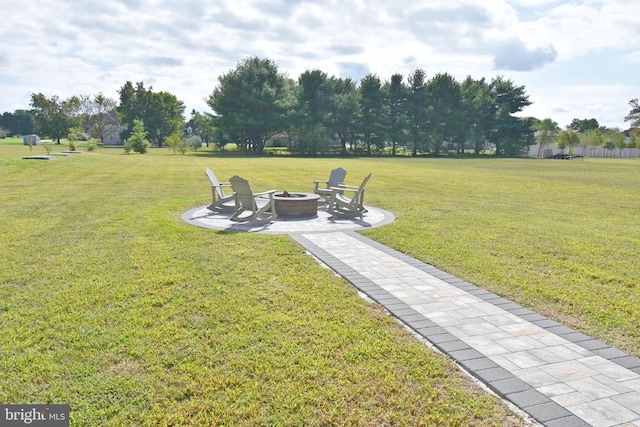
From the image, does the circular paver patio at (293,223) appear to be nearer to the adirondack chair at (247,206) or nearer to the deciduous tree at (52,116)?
the adirondack chair at (247,206)

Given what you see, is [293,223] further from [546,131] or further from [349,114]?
[546,131]

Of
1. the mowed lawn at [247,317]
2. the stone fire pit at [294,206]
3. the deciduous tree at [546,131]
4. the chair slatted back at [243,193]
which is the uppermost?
the deciduous tree at [546,131]

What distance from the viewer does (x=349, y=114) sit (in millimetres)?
51250

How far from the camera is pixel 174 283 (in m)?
4.59

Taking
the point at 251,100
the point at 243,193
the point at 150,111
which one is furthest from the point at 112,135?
the point at 243,193

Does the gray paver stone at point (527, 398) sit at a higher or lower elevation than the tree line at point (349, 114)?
lower

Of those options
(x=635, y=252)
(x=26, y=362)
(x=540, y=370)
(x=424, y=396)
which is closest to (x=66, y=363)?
(x=26, y=362)

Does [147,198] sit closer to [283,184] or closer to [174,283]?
[283,184]

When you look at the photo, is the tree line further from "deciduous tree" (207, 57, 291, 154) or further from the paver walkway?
the paver walkway

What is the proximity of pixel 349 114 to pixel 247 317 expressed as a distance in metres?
49.7

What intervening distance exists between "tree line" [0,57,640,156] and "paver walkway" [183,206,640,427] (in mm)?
42055

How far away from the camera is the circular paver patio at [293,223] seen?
7.52 metres

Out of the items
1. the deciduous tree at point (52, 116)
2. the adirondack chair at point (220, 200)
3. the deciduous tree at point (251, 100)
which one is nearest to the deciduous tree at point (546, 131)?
the deciduous tree at point (251, 100)

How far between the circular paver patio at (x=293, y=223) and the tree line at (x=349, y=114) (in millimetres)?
37333
